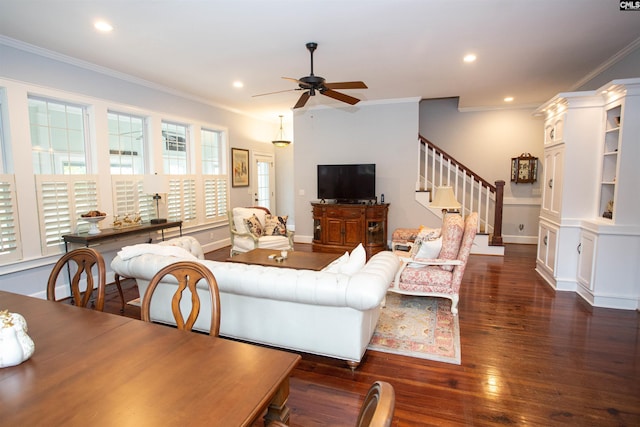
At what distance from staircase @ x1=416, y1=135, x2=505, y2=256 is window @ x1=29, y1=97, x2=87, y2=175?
559 centimetres

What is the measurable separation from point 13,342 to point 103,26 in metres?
3.29

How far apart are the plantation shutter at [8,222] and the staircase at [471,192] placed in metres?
6.10

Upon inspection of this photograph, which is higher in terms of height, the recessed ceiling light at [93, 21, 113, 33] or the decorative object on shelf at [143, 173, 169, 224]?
the recessed ceiling light at [93, 21, 113, 33]

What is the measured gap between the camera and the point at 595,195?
4.24 metres

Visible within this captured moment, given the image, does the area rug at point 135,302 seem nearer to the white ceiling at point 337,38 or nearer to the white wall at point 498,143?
the white ceiling at point 337,38

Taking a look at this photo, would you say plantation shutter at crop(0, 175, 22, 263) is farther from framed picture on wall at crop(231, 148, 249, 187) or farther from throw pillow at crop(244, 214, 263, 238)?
framed picture on wall at crop(231, 148, 249, 187)

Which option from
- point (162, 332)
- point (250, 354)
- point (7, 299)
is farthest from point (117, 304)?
point (250, 354)

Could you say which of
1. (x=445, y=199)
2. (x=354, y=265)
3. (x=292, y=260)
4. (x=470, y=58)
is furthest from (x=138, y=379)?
(x=470, y=58)

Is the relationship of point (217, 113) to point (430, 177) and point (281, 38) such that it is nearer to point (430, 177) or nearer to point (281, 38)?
point (281, 38)

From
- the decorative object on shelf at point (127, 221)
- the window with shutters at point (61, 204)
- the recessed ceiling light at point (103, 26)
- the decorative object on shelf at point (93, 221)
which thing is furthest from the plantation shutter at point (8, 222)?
the recessed ceiling light at point (103, 26)

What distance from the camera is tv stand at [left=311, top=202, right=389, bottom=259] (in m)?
6.55

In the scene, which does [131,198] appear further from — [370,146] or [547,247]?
[547,247]

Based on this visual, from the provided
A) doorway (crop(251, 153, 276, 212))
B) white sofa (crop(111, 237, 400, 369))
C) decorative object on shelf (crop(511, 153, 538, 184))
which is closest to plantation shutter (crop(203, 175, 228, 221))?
doorway (crop(251, 153, 276, 212))

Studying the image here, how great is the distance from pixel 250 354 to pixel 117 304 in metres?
3.35
